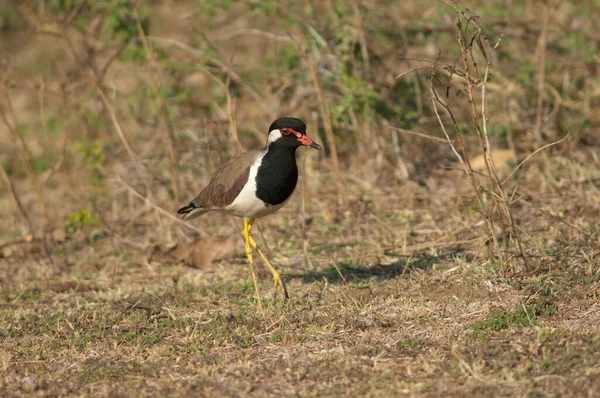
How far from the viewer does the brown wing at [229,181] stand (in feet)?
19.2

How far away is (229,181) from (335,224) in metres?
1.96

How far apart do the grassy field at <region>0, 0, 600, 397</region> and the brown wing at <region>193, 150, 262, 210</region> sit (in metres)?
0.34

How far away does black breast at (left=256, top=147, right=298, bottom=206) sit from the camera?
5695 mm

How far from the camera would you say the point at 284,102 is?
906cm

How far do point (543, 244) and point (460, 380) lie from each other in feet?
7.52

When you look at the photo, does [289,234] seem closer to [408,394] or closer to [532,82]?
[532,82]

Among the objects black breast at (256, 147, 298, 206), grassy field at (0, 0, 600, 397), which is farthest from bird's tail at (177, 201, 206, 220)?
black breast at (256, 147, 298, 206)

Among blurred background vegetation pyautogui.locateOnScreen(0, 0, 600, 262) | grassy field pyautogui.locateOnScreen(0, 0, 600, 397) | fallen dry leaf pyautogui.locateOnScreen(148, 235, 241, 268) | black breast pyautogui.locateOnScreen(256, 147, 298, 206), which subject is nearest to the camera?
grassy field pyautogui.locateOnScreen(0, 0, 600, 397)

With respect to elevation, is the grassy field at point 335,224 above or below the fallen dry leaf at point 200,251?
above

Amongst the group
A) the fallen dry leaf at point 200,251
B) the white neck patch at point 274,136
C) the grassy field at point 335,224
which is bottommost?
the fallen dry leaf at point 200,251

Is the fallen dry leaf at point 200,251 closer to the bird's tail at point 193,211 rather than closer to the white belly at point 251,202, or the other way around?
the bird's tail at point 193,211

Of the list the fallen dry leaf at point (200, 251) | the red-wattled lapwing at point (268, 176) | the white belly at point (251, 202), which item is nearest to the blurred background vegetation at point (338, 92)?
the fallen dry leaf at point (200, 251)

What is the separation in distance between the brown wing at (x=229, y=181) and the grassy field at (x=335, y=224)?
34 cm

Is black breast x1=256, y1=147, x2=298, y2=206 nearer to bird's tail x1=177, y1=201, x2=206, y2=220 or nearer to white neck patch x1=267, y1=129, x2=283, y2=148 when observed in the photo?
white neck patch x1=267, y1=129, x2=283, y2=148
